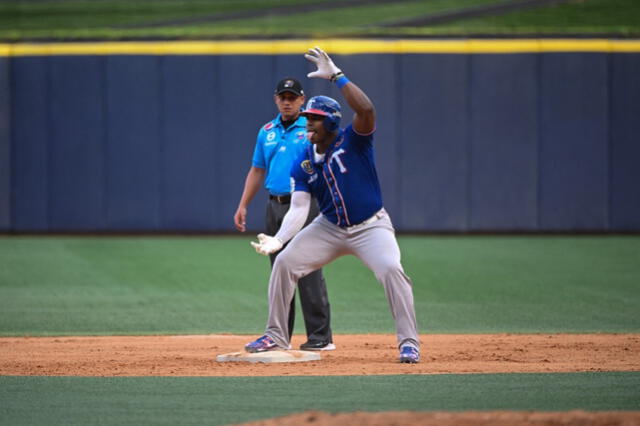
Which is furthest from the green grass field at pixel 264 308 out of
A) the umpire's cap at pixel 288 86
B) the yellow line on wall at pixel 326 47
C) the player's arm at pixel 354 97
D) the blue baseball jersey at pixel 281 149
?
the yellow line on wall at pixel 326 47

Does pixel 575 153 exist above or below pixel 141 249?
above

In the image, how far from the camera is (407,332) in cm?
739

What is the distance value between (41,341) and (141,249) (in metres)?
8.04

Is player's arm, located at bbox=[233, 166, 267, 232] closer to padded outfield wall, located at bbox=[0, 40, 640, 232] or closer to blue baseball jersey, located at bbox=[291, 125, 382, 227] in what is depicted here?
blue baseball jersey, located at bbox=[291, 125, 382, 227]

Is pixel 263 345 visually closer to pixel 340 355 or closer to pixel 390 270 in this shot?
pixel 340 355

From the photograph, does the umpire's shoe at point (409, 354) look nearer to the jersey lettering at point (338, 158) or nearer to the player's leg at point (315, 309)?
the player's leg at point (315, 309)

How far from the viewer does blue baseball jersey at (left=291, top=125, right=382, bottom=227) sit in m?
7.34

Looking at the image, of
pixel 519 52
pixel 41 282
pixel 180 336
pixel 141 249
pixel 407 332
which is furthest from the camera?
pixel 519 52

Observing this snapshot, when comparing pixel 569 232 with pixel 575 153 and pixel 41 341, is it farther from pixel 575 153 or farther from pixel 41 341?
pixel 41 341

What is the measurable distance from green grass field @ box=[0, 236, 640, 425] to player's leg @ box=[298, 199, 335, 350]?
1315 mm

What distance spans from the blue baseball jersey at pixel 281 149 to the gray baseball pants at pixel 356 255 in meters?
0.76

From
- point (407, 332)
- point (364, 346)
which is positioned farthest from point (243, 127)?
point (407, 332)

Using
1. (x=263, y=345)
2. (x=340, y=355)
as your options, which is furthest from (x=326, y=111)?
(x=340, y=355)

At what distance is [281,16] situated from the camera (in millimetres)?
24375
